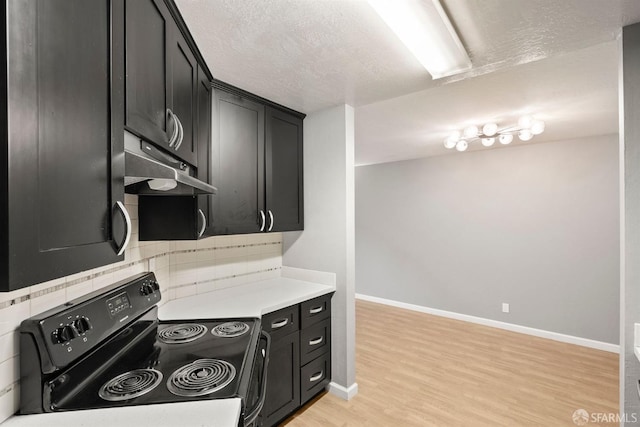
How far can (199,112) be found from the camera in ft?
5.67

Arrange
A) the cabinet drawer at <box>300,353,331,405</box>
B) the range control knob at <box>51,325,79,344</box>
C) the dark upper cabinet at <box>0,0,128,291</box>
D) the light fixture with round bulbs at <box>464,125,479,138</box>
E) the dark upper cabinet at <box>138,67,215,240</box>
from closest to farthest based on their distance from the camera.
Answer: the dark upper cabinet at <box>0,0,128,291</box> → the range control knob at <box>51,325,79,344</box> → the dark upper cabinet at <box>138,67,215,240</box> → the cabinet drawer at <box>300,353,331,405</box> → the light fixture with round bulbs at <box>464,125,479,138</box>

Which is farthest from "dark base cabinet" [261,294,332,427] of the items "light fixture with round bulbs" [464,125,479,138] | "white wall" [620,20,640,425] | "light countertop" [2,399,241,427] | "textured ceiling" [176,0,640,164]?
"light fixture with round bulbs" [464,125,479,138]

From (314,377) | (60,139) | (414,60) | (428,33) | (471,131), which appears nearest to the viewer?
(60,139)

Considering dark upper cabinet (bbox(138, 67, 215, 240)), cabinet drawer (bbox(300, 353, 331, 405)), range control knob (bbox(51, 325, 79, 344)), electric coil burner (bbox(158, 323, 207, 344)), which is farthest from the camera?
cabinet drawer (bbox(300, 353, 331, 405))

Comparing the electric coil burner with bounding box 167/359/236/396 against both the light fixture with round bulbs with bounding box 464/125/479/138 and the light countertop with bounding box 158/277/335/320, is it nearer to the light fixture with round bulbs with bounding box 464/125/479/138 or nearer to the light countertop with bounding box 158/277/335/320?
the light countertop with bounding box 158/277/335/320

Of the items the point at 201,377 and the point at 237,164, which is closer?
the point at 201,377

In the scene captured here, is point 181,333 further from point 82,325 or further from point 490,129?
point 490,129

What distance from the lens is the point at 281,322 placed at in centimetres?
207

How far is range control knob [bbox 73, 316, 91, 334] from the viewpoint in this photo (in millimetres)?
1087

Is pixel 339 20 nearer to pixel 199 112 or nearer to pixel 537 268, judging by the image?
pixel 199 112

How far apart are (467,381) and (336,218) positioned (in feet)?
6.44

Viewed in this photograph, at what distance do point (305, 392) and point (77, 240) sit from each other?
6.84 feet

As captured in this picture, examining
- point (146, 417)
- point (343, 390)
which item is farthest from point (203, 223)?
point (343, 390)

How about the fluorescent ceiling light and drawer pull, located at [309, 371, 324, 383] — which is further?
drawer pull, located at [309, 371, 324, 383]
